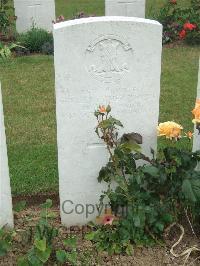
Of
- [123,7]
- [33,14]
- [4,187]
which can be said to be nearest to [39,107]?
[4,187]

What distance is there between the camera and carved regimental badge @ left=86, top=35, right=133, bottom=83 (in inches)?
128

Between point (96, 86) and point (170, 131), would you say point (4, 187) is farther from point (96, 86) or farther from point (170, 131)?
point (170, 131)

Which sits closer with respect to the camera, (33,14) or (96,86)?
(96,86)

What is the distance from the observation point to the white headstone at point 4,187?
130 inches

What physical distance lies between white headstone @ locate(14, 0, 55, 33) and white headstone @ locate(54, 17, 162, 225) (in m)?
6.57

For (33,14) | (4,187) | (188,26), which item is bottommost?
(4,187)

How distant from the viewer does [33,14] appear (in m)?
9.62

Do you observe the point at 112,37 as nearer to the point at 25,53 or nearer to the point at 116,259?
the point at 116,259

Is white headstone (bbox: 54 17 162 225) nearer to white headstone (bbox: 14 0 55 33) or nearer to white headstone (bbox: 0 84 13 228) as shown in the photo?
white headstone (bbox: 0 84 13 228)

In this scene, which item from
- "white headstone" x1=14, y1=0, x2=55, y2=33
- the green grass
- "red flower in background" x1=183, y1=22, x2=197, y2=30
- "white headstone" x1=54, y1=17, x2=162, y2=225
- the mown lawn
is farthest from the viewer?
the green grass

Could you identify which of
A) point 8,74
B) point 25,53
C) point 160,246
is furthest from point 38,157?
point 25,53

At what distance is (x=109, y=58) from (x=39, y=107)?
3.19 metres

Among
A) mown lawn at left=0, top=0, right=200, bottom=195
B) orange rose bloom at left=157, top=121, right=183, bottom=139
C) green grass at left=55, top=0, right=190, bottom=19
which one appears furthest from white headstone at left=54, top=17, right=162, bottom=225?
green grass at left=55, top=0, right=190, bottom=19

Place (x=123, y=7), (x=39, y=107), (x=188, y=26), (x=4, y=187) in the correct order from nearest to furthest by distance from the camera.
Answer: (x=4, y=187)
(x=39, y=107)
(x=188, y=26)
(x=123, y=7)
